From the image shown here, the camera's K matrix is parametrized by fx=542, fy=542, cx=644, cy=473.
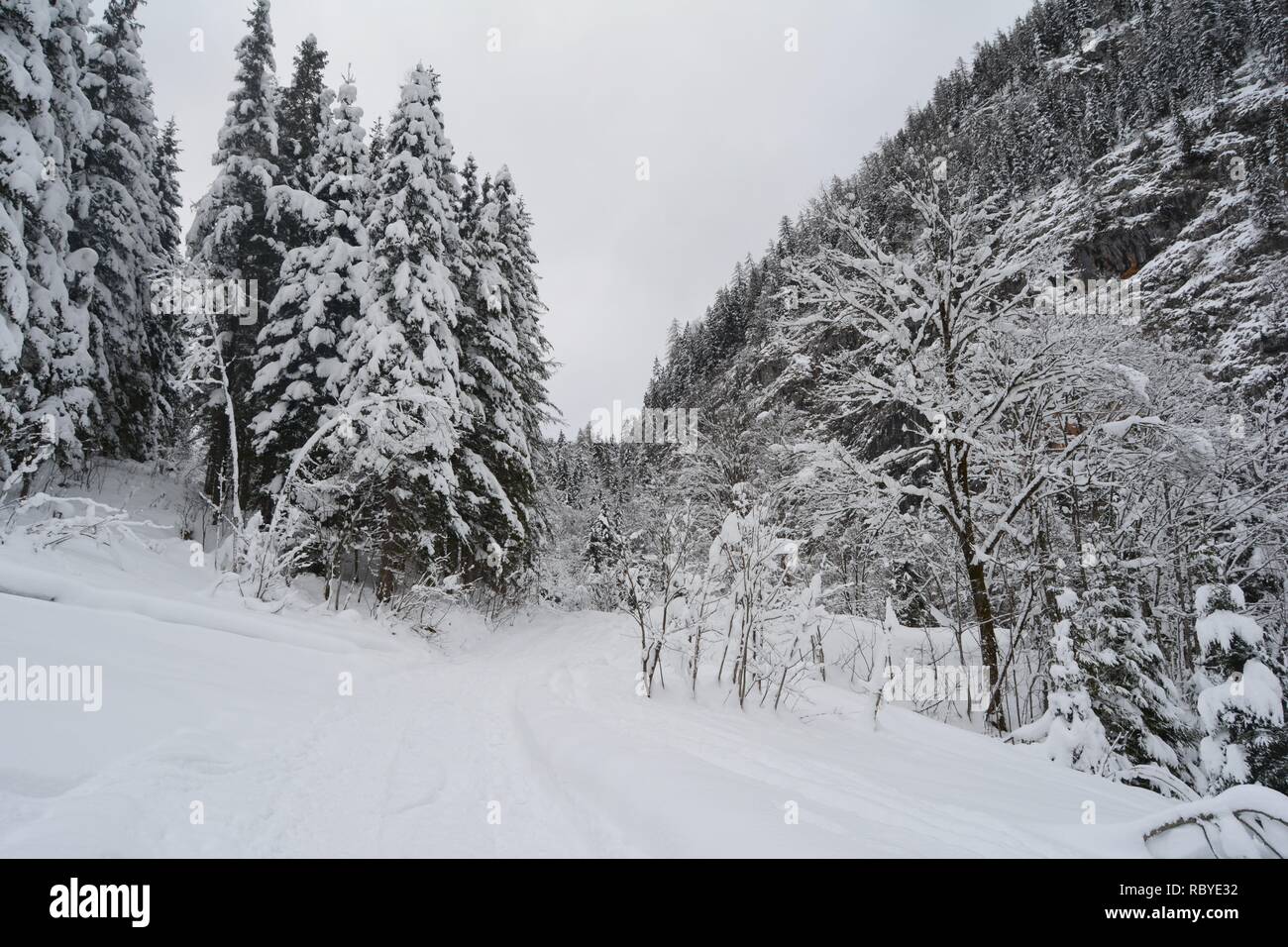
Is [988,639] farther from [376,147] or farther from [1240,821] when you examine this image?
[376,147]

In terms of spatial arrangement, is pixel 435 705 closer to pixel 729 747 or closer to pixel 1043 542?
pixel 729 747

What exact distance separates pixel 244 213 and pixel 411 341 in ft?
25.2

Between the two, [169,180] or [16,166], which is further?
[169,180]

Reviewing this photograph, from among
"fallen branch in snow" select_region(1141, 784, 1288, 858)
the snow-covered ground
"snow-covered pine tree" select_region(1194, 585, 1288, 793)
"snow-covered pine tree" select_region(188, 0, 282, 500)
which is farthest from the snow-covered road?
"snow-covered pine tree" select_region(188, 0, 282, 500)

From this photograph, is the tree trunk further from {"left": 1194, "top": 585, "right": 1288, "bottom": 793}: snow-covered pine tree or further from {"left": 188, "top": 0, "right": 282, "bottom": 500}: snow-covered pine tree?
{"left": 188, "top": 0, "right": 282, "bottom": 500}: snow-covered pine tree

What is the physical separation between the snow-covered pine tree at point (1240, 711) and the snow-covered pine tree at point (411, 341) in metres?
11.8

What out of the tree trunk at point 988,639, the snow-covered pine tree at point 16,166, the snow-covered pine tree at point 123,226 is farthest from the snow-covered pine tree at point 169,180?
the tree trunk at point 988,639

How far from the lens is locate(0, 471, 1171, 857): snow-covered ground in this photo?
8.41ft

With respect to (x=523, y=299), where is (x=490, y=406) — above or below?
below

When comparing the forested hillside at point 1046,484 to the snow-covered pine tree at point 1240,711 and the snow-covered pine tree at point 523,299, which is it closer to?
A: the snow-covered pine tree at point 1240,711

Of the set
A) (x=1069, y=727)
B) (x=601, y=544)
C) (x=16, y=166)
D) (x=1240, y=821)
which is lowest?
(x=601, y=544)

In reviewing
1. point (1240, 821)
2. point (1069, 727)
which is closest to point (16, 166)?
point (1240, 821)

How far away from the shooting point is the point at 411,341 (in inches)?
539
